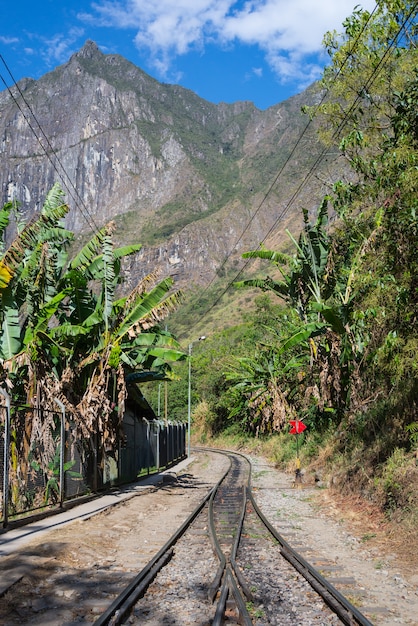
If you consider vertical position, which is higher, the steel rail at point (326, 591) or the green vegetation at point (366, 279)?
the green vegetation at point (366, 279)

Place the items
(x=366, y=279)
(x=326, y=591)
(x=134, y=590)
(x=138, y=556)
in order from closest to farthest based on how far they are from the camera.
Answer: (x=134, y=590)
(x=326, y=591)
(x=138, y=556)
(x=366, y=279)

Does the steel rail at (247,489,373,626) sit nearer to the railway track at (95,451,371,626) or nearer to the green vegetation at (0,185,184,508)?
the railway track at (95,451,371,626)

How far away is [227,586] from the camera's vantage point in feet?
23.0

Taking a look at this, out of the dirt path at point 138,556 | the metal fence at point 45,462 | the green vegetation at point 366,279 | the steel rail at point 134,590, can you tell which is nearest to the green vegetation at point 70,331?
the metal fence at point 45,462

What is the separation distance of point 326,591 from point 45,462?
27.3 feet

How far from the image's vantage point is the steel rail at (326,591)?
593 cm

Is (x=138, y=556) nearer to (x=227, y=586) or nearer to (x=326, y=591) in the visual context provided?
(x=227, y=586)

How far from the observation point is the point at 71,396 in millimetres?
16172

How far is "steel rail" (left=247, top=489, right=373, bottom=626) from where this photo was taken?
5926mm

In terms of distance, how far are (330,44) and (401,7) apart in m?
3.47

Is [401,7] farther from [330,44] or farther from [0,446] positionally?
[0,446]

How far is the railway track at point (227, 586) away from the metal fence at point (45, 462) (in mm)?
3530

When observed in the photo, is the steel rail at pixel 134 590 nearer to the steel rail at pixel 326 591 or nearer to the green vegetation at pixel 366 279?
the steel rail at pixel 326 591

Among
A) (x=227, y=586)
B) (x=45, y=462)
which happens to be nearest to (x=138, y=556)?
(x=227, y=586)
